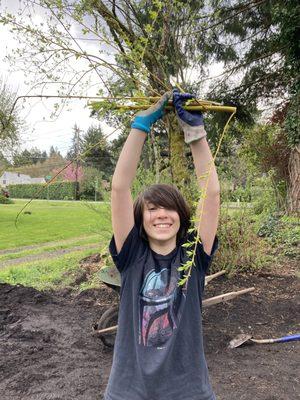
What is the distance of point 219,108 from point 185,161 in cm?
344

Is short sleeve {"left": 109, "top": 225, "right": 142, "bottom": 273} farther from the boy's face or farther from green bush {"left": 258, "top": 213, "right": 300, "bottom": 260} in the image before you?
green bush {"left": 258, "top": 213, "right": 300, "bottom": 260}

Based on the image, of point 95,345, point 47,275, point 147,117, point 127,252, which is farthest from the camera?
point 47,275

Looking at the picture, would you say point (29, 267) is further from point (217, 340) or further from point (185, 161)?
point (217, 340)

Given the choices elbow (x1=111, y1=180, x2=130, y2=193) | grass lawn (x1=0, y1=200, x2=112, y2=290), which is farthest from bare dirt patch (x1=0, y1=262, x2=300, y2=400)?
elbow (x1=111, y1=180, x2=130, y2=193)

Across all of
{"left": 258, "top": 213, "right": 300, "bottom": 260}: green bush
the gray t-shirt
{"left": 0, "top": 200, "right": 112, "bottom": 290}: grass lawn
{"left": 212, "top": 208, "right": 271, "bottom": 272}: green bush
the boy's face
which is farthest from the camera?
{"left": 258, "top": 213, "right": 300, "bottom": 260}: green bush

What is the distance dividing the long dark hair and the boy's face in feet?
0.08

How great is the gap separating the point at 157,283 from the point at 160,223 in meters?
0.24

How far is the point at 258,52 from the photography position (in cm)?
1140

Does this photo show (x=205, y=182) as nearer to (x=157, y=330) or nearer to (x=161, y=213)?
(x=161, y=213)

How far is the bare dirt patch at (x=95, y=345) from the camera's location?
9.59 feet

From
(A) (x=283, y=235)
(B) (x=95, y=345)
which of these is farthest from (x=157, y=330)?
(A) (x=283, y=235)

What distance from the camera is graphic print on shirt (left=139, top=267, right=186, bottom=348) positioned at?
5.25ft

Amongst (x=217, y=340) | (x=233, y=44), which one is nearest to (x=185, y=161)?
(x=217, y=340)

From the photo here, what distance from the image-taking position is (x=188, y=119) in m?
1.61
